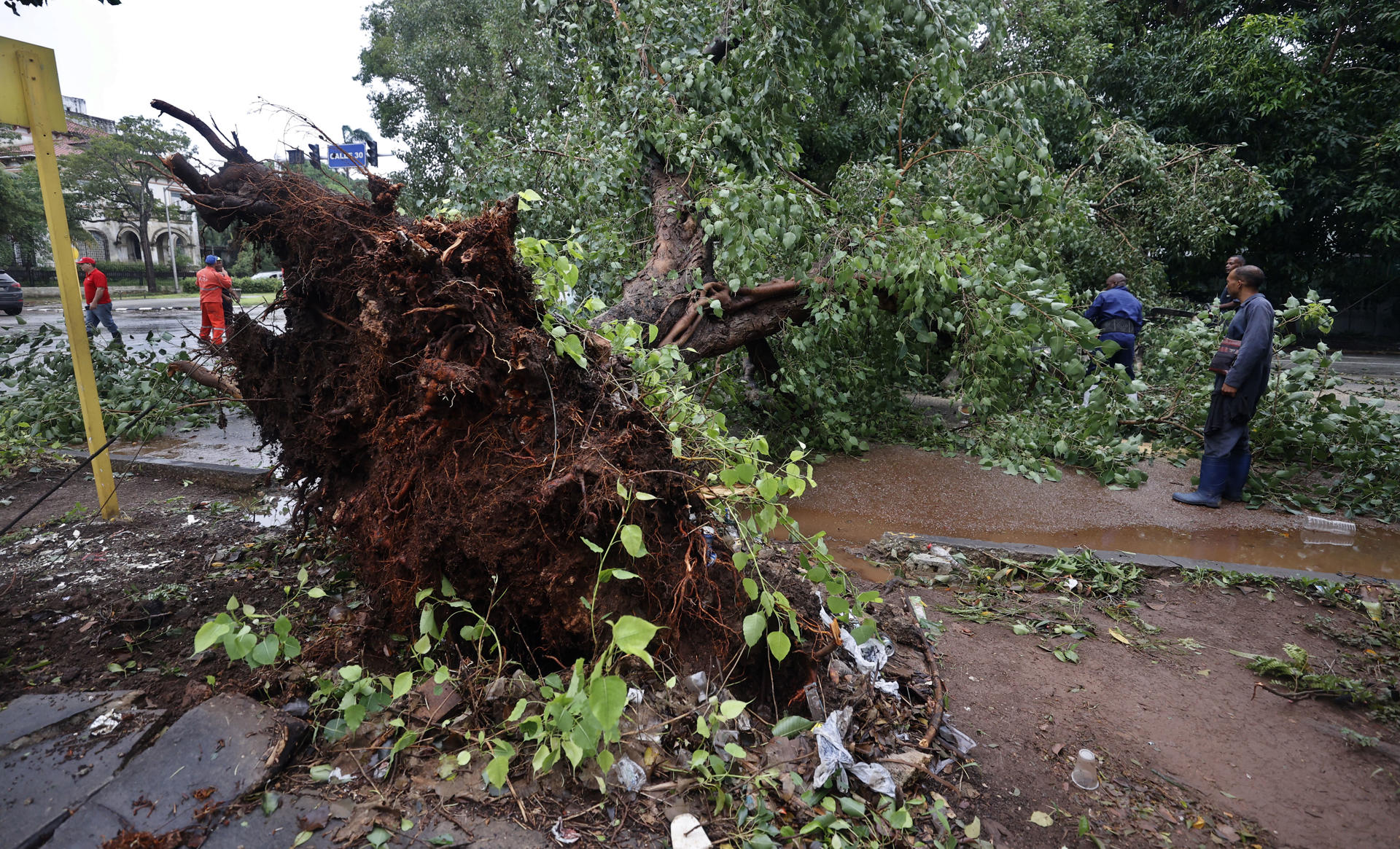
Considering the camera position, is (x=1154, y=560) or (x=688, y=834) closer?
(x=688, y=834)

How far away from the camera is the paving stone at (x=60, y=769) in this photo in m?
1.80

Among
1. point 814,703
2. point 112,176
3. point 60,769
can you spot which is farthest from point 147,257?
point 814,703

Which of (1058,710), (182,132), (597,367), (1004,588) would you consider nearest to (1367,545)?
(1004,588)

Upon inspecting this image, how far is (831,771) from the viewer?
82.0 inches

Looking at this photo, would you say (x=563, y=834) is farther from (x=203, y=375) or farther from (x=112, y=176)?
(x=112, y=176)

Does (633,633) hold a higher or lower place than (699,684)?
higher

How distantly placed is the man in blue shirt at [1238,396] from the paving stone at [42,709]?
20.7ft

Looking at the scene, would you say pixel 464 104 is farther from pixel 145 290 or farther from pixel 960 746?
pixel 145 290

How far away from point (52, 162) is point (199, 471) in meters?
2.09

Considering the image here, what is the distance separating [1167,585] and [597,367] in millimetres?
3374

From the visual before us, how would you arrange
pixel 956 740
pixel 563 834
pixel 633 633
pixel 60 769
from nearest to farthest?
1. pixel 633 633
2. pixel 563 834
3. pixel 60 769
4. pixel 956 740

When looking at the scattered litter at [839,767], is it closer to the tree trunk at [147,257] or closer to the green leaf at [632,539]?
the green leaf at [632,539]

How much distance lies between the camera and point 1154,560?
4.09 metres

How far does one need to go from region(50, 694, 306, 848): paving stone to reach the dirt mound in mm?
551
